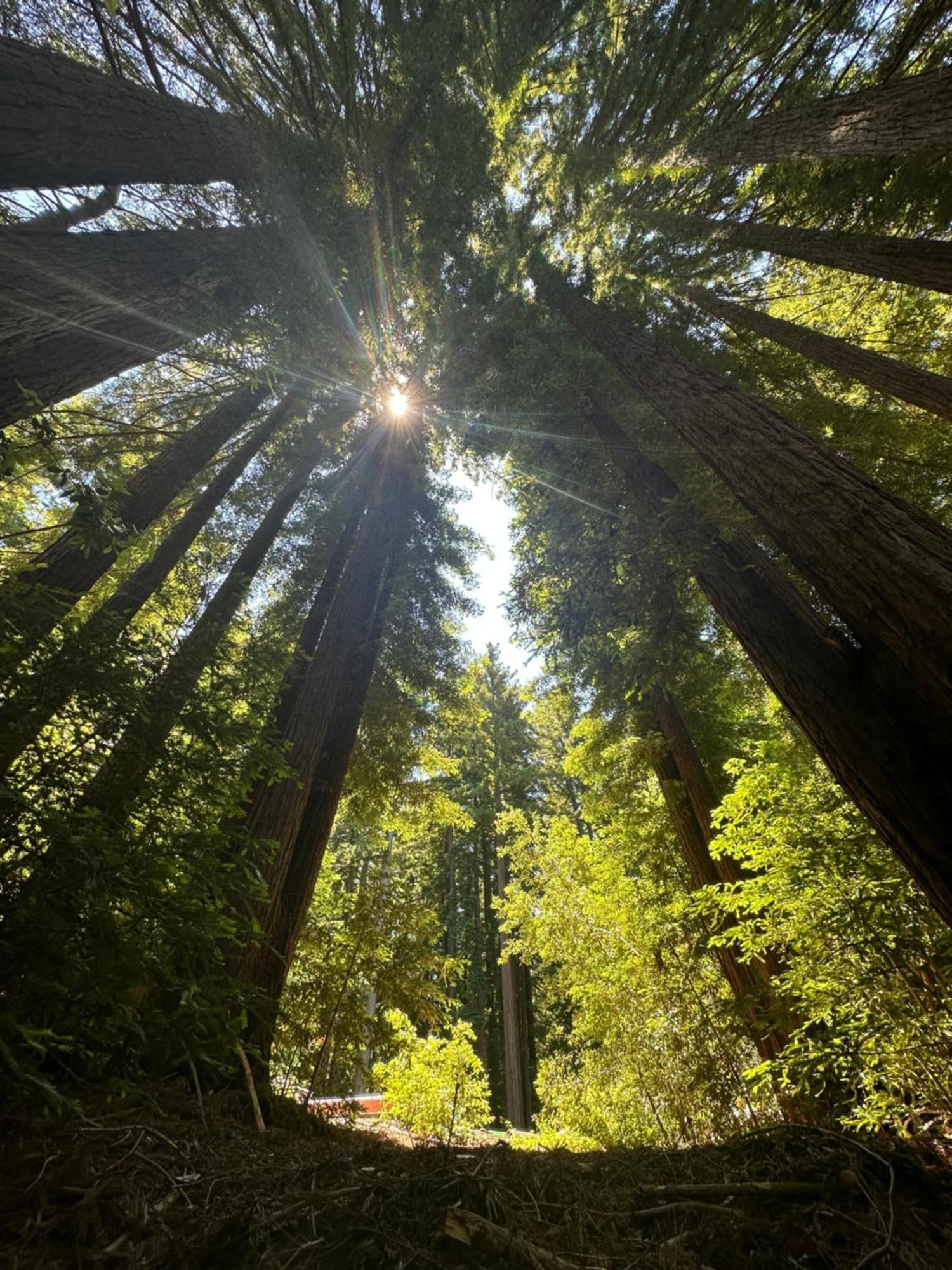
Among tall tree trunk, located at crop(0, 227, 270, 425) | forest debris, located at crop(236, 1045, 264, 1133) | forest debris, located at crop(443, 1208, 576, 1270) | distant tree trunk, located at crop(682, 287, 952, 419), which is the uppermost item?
Answer: distant tree trunk, located at crop(682, 287, 952, 419)

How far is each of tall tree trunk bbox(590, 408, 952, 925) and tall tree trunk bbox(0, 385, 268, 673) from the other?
12.7 feet

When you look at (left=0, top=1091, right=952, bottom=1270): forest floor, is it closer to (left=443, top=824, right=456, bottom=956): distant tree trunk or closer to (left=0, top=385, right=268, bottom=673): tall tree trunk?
(left=0, top=385, right=268, bottom=673): tall tree trunk

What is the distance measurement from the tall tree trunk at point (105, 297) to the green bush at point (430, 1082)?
6.32 metres

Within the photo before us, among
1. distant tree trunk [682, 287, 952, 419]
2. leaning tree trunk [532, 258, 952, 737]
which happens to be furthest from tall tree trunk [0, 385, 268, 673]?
distant tree trunk [682, 287, 952, 419]

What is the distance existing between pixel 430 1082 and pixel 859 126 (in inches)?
408

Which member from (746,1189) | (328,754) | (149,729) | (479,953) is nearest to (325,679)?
(328,754)

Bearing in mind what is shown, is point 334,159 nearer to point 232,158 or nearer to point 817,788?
point 232,158

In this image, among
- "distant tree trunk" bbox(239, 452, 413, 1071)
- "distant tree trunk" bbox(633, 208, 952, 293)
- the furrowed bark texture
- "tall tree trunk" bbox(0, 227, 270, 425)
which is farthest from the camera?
"distant tree trunk" bbox(633, 208, 952, 293)

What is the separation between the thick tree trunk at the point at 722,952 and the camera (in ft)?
14.6

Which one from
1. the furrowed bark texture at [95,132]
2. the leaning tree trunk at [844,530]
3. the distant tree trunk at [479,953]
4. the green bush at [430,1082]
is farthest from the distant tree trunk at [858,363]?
the distant tree trunk at [479,953]

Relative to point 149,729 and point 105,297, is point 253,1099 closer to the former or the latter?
point 149,729

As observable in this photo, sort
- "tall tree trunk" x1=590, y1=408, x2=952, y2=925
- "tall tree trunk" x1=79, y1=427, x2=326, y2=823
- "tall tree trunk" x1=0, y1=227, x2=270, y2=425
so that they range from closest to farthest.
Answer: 1. "tall tree trunk" x1=590, y1=408, x2=952, y2=925
2. "tall tree trunk" x1=79, y1=427, x2=326, y2=823
3. "tall tree trunk" x1=0, y1=227, x2=270, y2=425

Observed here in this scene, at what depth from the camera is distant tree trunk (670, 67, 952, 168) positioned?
3.98 m

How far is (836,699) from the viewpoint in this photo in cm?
269
